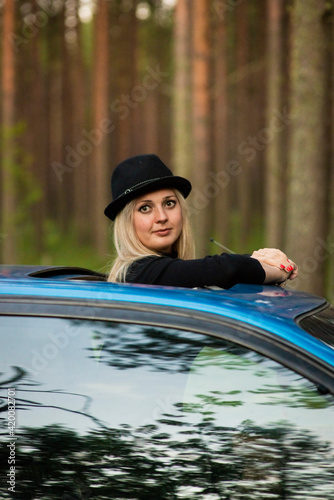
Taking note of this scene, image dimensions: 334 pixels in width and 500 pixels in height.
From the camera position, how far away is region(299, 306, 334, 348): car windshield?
2.29m

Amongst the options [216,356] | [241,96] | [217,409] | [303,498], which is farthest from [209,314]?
[241,96]

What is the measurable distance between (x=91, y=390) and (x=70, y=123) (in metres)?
31.6

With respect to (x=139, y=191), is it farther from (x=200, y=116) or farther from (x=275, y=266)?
(x=200, y=116)

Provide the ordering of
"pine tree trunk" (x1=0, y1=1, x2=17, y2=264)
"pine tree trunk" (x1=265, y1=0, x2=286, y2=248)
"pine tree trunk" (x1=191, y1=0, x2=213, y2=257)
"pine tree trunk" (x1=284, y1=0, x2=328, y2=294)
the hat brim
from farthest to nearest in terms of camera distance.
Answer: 1. "pine tree trunk" (x1=0, y1=1, x2=17, y2=264)
2. "pine tree trunk" (x1=191, y1=0, x2=213, y2=257)
3. "pine tree trunk" (x1=265, y1=0, x2=286, y2=248)
4. "pine tree trunk" (x1=284, y1=0, x2=328, y2=294)
5. the hat brim

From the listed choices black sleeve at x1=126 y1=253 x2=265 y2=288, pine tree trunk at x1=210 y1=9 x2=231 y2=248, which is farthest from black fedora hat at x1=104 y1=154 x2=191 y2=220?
pine tree trunk at x1=210 y1=9 x2=231 y2=248

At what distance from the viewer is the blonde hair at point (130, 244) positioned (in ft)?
10.6

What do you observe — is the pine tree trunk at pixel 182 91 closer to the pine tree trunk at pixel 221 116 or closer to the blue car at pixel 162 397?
the pine tree trunk at pixel 221 116

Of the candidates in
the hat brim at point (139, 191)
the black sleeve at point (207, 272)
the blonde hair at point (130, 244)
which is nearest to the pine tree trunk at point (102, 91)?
the blonde hair at point (130, 244)

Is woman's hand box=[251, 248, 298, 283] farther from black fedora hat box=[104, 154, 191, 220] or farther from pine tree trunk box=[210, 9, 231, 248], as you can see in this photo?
pine tree trunk box=[210, 9, 231, 248]

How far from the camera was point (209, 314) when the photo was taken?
2.22m

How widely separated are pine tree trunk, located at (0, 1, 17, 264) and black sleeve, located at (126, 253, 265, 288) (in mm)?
15323


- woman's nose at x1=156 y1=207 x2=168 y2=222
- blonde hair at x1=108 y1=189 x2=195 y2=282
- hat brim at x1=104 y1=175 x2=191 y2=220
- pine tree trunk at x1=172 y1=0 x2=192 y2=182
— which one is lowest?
blonde hair at x1=108 y1=189 x2=195 y2=282

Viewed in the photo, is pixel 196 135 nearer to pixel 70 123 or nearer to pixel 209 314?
pixel 209 314

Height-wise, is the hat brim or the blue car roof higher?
the hat brim
